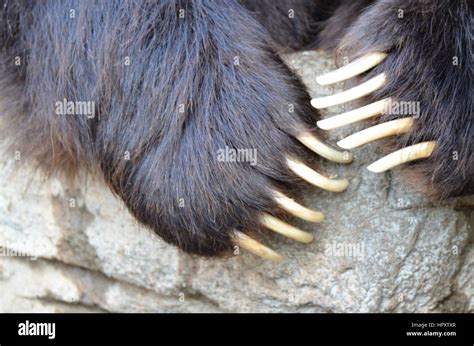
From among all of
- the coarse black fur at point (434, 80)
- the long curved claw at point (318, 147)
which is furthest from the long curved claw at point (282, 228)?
the coarse black fur at point (434, 80)

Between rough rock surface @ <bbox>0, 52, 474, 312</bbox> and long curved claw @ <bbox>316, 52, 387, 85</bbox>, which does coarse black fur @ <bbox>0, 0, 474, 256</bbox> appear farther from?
rough rock surface @ <bbox>0, 52, 474, 312</bbox>

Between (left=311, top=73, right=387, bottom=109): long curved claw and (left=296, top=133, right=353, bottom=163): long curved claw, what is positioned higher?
(left=311, top=73, right=387, bottom=109): long curved claw

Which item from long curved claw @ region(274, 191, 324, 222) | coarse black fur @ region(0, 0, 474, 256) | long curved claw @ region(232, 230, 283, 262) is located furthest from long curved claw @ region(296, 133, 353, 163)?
long curved claw @ region(232, 230, 283, 262)

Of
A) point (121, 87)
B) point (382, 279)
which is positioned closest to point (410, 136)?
point (382, 279)

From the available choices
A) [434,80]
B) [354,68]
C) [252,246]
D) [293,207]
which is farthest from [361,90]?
[252,246]

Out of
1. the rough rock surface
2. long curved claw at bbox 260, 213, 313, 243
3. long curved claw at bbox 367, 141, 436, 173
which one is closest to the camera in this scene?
long curved claw at bbox 367, 141, 436, 173

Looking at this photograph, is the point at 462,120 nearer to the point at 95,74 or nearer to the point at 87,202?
the point at 95,74
